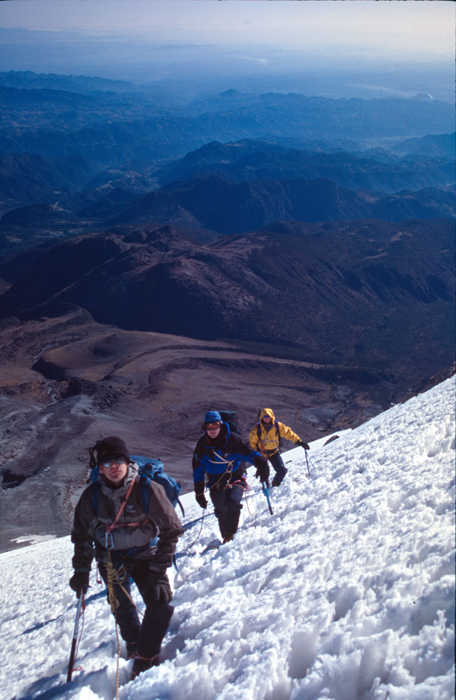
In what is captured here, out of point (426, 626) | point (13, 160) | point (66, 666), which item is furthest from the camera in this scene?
point (13, 160)

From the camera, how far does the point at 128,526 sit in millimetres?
3752

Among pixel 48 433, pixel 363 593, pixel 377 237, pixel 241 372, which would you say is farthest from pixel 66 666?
pixel 377 237

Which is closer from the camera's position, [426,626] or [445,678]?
[445,678]

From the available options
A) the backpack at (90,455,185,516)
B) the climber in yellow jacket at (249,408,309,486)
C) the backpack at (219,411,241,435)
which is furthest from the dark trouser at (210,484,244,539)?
the climber in yellow jacket at (249,408,309,486)

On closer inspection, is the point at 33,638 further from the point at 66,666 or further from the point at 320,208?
the point at 320,208

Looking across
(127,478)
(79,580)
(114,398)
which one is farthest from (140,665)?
(114,398)

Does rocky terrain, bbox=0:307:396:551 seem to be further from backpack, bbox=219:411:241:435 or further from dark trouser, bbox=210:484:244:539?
backpack, bbox=219:411:241:435

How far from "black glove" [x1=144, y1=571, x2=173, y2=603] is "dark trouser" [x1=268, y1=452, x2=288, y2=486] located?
4559 millimetres

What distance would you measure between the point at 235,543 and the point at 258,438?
2430mm

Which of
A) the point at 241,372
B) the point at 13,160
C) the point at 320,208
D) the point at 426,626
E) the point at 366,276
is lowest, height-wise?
the point at 241,372

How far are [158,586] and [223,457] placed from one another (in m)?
2.24

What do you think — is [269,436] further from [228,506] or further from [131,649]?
[131,649]

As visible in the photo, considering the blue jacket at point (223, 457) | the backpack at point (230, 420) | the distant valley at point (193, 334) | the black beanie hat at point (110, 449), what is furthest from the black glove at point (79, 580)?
the distant valley at point (193, 334)

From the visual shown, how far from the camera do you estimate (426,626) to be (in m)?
2.57
